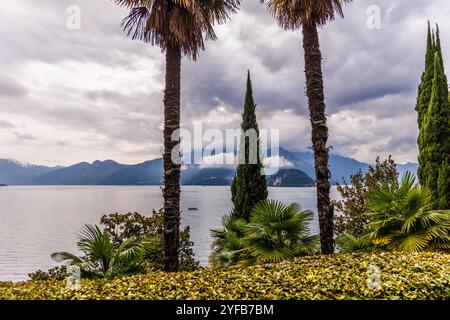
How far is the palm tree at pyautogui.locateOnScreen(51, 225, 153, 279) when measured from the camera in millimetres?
7906

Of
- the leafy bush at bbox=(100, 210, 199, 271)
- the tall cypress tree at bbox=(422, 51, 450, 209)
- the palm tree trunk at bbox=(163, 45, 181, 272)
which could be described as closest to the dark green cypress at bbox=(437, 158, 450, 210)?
the tall cypress tree at bbox=(422, 51, 450, 209)

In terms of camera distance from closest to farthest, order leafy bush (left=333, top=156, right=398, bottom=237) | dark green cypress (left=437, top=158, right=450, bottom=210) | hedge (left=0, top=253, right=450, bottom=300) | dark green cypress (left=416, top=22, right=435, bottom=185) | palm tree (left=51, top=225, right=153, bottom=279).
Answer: hedge (left=0, top=253, right=450, bottom=300)
palm tree (left=51, top=225, right=153, bottom=279)
dark green cypress (left=437, top=158, right=450, bottom=210)
dark green cypress (left=416, top=22, right=435, bottom=185)
leafy bush (left=333, top=156, right=398, bottom=237)

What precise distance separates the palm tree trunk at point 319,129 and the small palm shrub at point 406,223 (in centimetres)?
122

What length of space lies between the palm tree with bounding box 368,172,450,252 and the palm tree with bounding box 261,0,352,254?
1.37 meters

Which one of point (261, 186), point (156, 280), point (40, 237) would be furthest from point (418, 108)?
point (40, 237)

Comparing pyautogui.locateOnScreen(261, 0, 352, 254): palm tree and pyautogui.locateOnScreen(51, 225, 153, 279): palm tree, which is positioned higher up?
pyautogui.locateOnScreen(261, 0, 352, 254): palm tree

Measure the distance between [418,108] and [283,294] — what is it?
696 inches

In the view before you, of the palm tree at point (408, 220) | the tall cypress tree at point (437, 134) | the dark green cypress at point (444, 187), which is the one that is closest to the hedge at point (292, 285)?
the palm tree at point (408, 220)

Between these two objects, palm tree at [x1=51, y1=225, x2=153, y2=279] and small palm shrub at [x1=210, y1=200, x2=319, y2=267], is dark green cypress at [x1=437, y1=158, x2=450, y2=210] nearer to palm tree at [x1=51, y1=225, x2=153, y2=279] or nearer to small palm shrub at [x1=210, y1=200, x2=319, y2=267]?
small palm shrub at [x1=210, y1=200, x2=319, y2=267]

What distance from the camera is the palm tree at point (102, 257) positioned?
7906 millimetres

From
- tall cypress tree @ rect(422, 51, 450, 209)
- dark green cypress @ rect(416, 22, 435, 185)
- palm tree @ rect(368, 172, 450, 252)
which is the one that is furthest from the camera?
dark green cypress @ rect(416, 22, 435, 185)

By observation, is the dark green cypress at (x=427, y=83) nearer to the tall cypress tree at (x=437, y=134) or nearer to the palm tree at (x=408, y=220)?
the tall cypress tree at (x=437, y=134)

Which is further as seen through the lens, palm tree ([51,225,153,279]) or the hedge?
palm tree ([51,225,153,279])
